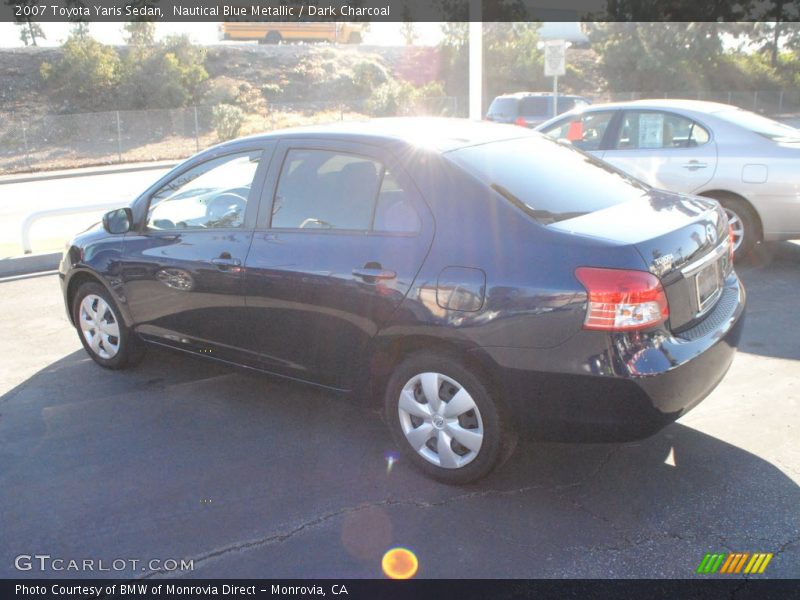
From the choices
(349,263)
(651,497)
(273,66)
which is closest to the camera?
(651,497)

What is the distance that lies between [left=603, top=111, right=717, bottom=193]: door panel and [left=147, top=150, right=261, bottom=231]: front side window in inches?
193

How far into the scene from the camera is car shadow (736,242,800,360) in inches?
213

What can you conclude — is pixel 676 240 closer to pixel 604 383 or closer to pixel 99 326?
pixel 604 383

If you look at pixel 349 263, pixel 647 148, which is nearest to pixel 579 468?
pixel 349 263

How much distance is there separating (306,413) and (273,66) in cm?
4551

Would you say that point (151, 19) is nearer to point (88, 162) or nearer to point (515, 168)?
point (88, 162)

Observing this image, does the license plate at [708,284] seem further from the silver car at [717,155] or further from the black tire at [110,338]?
the silver car at [717,155]

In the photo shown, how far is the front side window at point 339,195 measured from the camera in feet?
12.7

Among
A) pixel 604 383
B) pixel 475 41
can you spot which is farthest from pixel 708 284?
pixel 475 41

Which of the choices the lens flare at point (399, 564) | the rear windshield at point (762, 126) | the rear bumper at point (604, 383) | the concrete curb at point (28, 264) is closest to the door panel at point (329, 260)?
the rear bumper at point (604, 383)

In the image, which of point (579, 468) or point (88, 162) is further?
point (88, 162)

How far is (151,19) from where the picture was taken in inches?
1654

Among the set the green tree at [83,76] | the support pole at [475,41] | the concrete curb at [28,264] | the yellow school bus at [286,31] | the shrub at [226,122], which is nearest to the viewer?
the concrete curb at [28,264]
